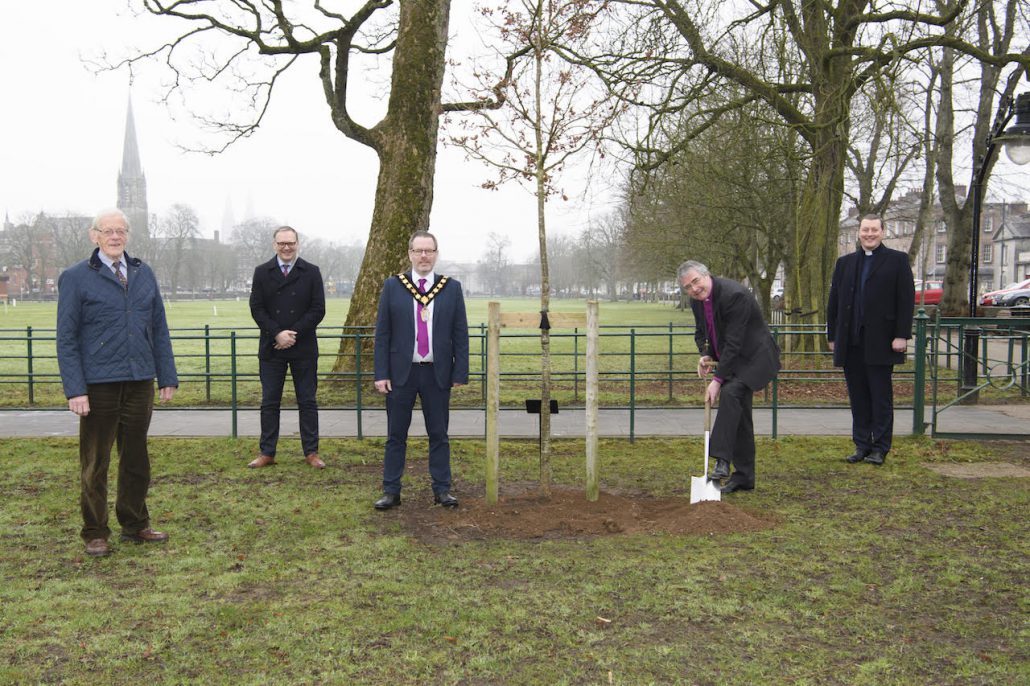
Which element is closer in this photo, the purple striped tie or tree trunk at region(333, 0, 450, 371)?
the purple striped tie

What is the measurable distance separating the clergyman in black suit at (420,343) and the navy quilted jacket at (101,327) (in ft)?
5.17

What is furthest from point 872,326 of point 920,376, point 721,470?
point 721,470

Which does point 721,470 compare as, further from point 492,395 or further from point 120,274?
point 120,274

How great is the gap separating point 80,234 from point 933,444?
279 ft

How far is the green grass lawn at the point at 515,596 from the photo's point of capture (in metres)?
3.67

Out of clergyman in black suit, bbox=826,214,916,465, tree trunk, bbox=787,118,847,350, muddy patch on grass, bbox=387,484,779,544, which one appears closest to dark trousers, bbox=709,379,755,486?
muddy patch on grass, bbox=387,484,779,544

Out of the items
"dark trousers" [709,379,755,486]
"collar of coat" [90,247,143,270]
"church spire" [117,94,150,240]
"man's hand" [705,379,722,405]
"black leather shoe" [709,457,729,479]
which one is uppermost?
"church spire" [117,94,150,240]

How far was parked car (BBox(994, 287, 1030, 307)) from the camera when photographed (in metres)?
38.5

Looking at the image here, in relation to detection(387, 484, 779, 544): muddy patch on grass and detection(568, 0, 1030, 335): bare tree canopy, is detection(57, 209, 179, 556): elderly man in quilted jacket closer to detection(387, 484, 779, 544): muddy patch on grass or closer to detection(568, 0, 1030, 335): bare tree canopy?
detection(387, 484, 779, 544): muddy patch on grass

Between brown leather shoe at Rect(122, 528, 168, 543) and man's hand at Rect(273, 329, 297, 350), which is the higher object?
man's hand at Rect(273, 329, 297, 350)

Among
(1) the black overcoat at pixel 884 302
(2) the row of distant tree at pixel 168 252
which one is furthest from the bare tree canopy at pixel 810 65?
(2) the row of distant tree at pixel 168 252

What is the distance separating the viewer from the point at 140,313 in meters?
5.25

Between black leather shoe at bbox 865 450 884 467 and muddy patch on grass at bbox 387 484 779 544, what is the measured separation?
2271 millimetres

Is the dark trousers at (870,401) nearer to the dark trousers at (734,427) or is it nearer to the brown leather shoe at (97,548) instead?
the dark trousers at (734,427)
